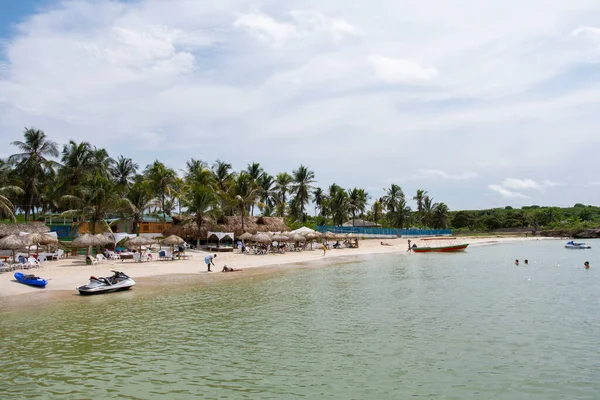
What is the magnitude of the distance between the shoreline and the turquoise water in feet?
7.27

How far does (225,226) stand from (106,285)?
2314 cm

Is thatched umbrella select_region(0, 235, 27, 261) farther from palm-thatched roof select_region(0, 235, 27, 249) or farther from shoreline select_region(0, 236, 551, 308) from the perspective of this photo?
shoreline select_region(0, 236, 551, 308)

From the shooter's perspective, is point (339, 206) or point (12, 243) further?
point (339, 206)

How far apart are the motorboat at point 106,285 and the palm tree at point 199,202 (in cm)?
1850

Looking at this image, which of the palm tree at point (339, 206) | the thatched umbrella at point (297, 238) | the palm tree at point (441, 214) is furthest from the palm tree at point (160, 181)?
the palm tree at point (441, 214)

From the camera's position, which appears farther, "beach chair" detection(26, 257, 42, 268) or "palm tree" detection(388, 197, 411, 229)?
"palm tree" detection(388, 197, 411, 229)

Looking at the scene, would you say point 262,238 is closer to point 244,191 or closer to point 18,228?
point 244,191

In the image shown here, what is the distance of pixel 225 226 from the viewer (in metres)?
43.2

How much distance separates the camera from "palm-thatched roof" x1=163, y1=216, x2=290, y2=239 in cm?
4003

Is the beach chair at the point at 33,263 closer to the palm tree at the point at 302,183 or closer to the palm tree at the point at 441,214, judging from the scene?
the palm tree at the point at 302,183

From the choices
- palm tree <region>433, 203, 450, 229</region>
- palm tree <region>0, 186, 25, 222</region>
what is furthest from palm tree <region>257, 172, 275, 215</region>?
palm tree <region>433, 203, 450, 229</region>

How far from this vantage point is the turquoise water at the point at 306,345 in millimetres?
9266

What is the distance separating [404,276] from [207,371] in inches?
763

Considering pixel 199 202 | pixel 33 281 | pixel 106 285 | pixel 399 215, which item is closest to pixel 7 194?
pixel 199 202
